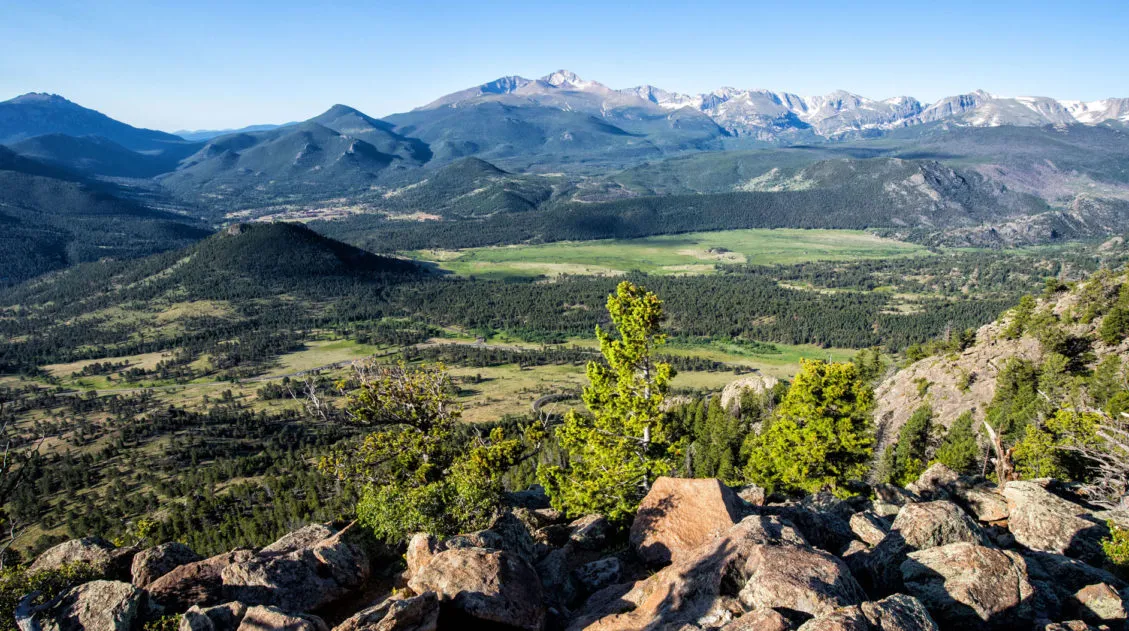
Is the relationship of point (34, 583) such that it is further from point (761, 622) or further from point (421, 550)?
point (761, 622)

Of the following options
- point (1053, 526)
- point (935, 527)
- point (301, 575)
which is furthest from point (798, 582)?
point (301, 575)

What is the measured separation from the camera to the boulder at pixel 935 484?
34341mm

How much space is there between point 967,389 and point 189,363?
212185mm

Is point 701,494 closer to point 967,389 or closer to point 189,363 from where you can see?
point 967,389

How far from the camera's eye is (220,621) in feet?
61.9

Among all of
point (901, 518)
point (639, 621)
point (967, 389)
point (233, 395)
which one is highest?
point (901, 518)

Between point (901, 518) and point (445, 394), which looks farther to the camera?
point (445, 394)

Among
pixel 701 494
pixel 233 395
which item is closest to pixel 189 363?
pixel 233 395

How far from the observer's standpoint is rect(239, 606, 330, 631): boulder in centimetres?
1738

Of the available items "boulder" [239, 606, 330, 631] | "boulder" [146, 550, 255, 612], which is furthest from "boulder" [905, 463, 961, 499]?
"boulder" [146, 550, 255, 612]

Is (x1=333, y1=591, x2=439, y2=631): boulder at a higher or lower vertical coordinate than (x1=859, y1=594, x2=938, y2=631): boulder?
lower

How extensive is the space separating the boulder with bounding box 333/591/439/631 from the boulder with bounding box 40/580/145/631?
7.69 metres

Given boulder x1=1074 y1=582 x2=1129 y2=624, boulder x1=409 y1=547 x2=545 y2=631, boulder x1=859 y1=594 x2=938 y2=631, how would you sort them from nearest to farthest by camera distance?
boulder x1=859 y1=594 x2=938 y2=631, boulder x1=1074 y1=582 x2=1129 y2=624, boulder x1=409 y1=547 x2=545 y2=631

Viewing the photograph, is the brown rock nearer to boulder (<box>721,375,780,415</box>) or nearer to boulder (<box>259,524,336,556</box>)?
boulder (<box>259,524,336,556</box>)
